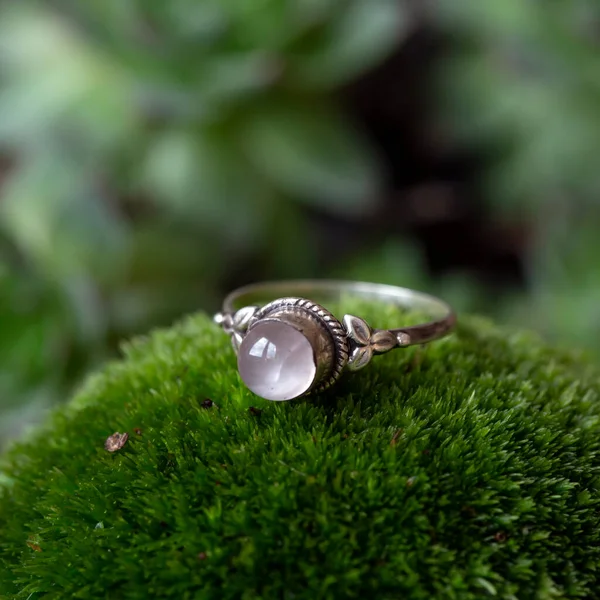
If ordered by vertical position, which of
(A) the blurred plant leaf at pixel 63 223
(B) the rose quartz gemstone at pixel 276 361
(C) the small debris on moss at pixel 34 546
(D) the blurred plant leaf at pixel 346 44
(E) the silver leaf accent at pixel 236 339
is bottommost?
(C) the small debris on moss at pixel 34 546

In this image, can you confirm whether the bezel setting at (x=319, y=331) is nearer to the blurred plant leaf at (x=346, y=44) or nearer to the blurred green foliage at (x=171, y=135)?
the blurred green foliage at (x=171, y=135)

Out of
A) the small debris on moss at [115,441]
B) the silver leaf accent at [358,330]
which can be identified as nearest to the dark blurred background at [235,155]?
the small debris on moss at [115,441]

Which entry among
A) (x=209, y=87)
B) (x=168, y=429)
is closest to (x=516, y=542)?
(x=168, y=429)

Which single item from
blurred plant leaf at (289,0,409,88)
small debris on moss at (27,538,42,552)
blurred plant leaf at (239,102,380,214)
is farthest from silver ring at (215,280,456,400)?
blurred plant leaf at (289,0,409,88)

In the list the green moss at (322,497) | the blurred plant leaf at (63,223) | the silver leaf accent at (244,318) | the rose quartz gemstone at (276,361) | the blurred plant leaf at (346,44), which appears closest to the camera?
the green moss at (322,497)

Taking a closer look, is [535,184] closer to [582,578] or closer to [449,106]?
[449,106]

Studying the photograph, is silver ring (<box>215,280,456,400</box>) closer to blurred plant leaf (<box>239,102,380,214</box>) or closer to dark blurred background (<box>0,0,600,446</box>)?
dark blurred background (<box>0,0,600,446</box>)

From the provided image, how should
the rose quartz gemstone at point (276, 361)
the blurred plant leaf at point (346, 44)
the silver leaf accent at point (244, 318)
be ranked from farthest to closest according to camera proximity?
the blurred plant leaf at point (346, 44), the silver leaf accent at point (244, 318), the rose quartz gemstone at point (276, 361)
